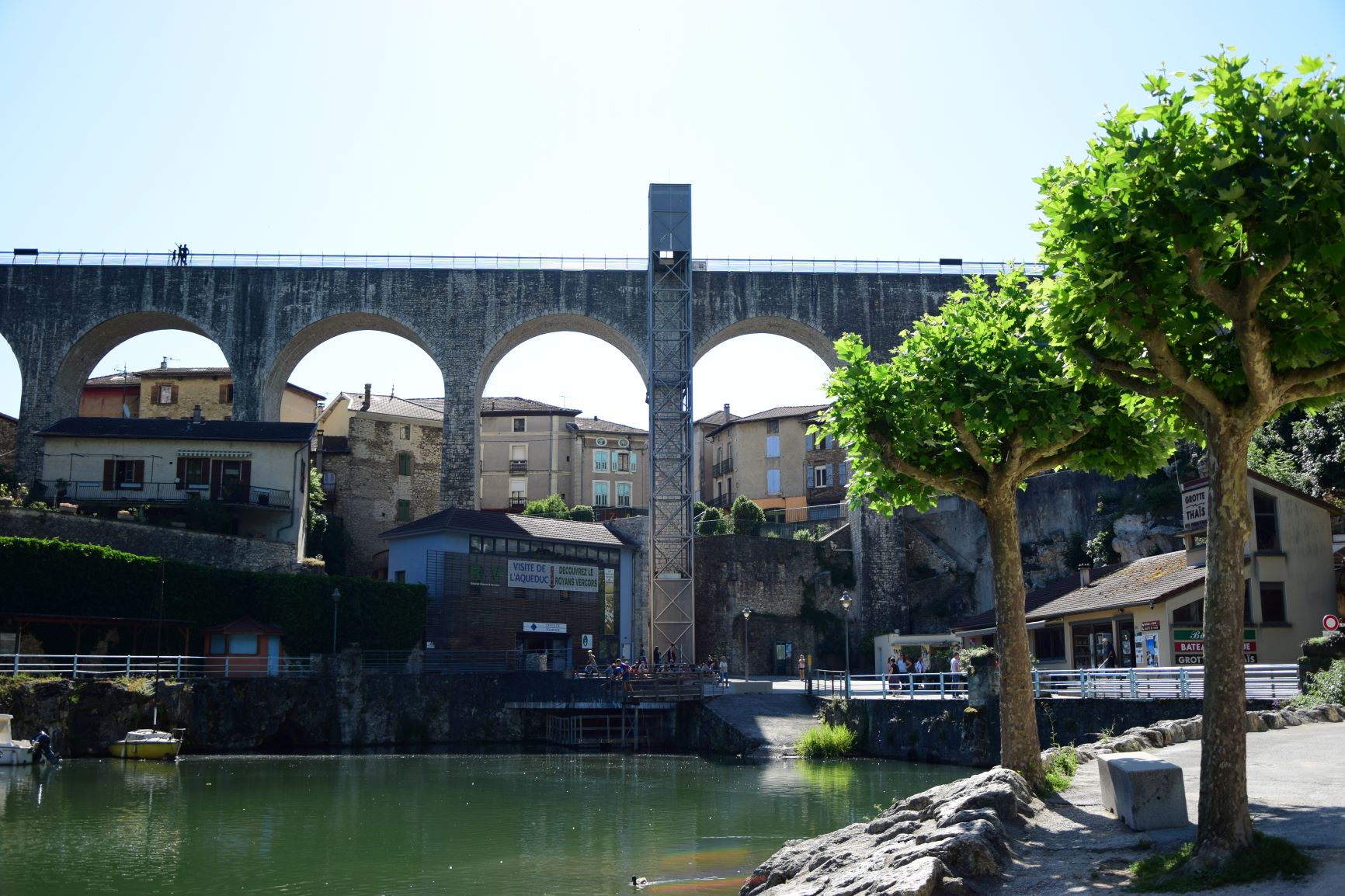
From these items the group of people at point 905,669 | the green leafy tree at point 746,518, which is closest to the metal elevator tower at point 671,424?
the green leafy tree at point 746,518

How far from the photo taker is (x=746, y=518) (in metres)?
55.1

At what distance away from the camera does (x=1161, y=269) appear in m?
9.20

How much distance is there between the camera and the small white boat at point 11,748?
26.2 metres

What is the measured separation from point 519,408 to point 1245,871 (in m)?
61.4

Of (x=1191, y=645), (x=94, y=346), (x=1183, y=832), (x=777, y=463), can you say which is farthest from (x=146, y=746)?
(x=777, y=463)

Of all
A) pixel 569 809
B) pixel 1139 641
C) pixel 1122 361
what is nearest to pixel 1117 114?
pixel 1122 361

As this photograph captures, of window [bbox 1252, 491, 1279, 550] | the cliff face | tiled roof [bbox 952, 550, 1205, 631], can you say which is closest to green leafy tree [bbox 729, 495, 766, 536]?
A: the cliff face

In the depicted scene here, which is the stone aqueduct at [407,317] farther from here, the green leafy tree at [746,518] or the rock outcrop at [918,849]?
the rock outcrop at [918,849]

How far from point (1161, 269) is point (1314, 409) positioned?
112 inches

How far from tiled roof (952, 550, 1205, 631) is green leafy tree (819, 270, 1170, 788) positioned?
13.4 m

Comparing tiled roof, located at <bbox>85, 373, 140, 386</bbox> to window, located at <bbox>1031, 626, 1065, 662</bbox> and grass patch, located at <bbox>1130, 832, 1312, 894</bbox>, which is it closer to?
window, located at <bbox>1031, 626, 1065, 662</bbox>

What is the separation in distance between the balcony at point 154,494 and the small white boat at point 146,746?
14491 mm

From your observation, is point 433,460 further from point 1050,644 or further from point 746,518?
point 1050,644

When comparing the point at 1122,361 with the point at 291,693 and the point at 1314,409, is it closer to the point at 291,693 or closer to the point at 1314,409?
→ the point at 1314,409
